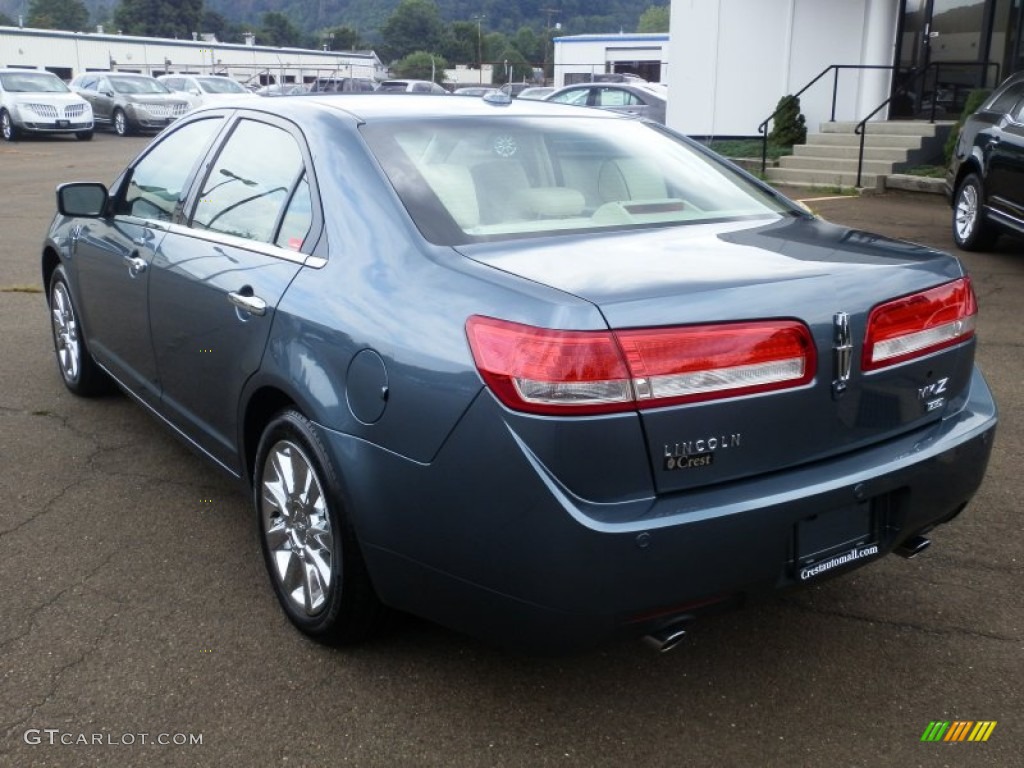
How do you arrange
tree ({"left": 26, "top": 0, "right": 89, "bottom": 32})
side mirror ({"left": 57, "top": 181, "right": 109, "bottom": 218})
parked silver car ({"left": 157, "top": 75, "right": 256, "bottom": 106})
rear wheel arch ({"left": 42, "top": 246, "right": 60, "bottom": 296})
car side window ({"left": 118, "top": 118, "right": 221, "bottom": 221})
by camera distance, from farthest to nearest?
1. tree ({"left": 26, "top": 0, "right": 89, "bottom": 32})
2. parked silver car ({"left": 157, "top": 75, "right": 256, "bottom": 106})
3. rear wheel arch ({"left": 42, "top": 246, "right": 60, "bottom": 296})
4. side mirror ({"left": 57, "top": 181, "right": 109, "bottom": 218})
5. car side window ({"left": 118, "top": 118, "right": 221, "bottom": 221})

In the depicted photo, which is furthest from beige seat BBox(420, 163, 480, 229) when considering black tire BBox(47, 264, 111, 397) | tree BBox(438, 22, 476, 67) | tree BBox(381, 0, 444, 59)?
tree BBox(381, 0, 444, 59)

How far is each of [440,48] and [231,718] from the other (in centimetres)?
13427

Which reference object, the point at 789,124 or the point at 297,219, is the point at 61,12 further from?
the point at 297,219

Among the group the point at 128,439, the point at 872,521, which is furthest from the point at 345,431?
the point at 128,439

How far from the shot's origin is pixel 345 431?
2.85m

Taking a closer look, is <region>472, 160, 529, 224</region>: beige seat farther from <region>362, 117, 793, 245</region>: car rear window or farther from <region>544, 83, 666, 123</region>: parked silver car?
<region>544, 83, 666, 123</region>: parked silver car

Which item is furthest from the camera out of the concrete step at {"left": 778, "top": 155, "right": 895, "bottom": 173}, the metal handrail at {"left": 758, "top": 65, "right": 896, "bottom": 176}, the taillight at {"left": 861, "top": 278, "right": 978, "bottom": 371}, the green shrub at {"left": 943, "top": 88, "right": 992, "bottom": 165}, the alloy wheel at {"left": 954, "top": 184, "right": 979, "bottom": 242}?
the metal handrail at {"left": 758, "top": 65, "right": 896, "bottom": 176}

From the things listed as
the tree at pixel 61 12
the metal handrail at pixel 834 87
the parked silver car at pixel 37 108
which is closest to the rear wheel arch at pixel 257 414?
the metal handrail at pixel 834 87

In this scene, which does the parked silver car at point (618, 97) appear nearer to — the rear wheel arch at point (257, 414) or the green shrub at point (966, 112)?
the green shrub at point (966, 112)

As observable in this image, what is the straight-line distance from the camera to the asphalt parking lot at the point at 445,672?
2775 millimetres

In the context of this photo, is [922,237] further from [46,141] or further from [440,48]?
[440,48]

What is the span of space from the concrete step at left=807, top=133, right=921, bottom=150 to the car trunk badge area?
48.8 ft

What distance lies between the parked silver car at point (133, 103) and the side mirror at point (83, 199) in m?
26.2

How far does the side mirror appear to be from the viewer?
4727mm
